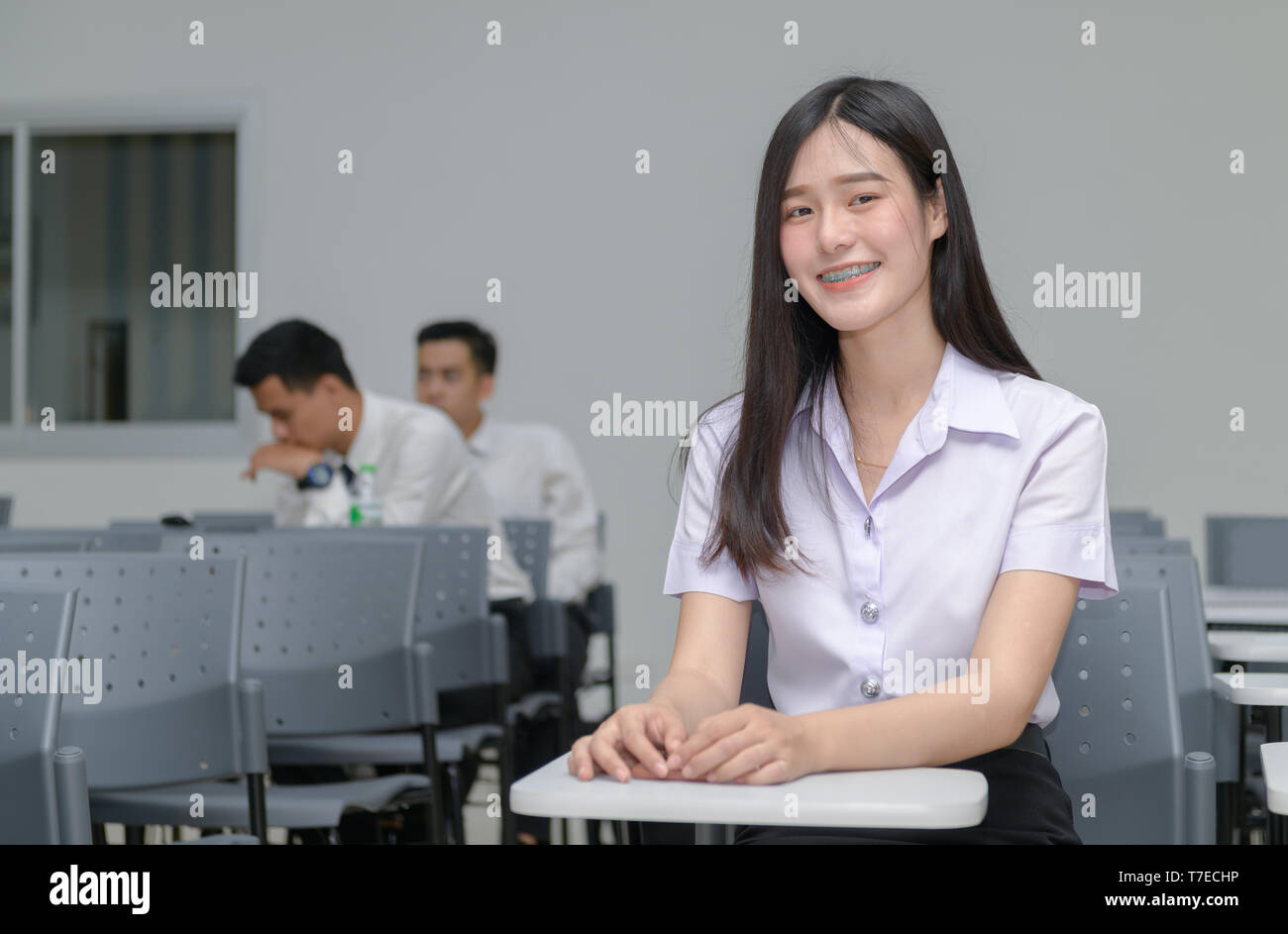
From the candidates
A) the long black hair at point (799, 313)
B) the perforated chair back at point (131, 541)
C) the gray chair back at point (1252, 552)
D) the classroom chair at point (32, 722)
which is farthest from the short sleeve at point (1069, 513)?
the gray chair back at point (1252, 552)

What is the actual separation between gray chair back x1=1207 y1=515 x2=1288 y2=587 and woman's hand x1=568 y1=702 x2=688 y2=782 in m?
2.54

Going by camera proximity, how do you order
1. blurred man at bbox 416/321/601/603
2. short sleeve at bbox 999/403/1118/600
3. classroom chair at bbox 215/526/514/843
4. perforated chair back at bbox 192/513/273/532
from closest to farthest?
short sleeve at bbox 999/403/1118/600 → classroom chair at bbox 215/526/514/843 → perforated chair back at bbox 192/513/273/532 → blurred man at bbox 416/321/601/603

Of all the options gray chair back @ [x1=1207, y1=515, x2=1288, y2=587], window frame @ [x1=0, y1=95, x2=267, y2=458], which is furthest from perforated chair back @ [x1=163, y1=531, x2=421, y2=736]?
window frame @ [x1=0, y1=95, x2=267, y2=458]

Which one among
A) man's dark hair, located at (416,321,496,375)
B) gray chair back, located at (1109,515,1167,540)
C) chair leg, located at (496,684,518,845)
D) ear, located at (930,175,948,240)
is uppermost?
man's dark hair, located at (416,321,496,375)

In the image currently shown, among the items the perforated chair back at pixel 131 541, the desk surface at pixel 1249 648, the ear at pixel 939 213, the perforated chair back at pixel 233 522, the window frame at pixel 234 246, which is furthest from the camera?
the window frame at pixel 234 246

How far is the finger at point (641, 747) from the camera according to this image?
106 cm

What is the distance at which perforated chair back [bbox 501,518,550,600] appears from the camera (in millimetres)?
4004

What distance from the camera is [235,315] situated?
6.31 m

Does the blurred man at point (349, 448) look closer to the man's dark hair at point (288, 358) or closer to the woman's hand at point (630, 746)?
the man's dark hair at point (288, 358)

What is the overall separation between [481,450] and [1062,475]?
366 centimetres

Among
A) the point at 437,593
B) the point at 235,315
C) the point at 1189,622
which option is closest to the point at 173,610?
the point at 437,593

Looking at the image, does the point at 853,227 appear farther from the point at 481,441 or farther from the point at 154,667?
the point at 481,441

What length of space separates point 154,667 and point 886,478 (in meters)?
1.15

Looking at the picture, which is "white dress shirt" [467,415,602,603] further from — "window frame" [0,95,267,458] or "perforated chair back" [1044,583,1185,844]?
"perforated chair back" [1044,583,1185,844]
